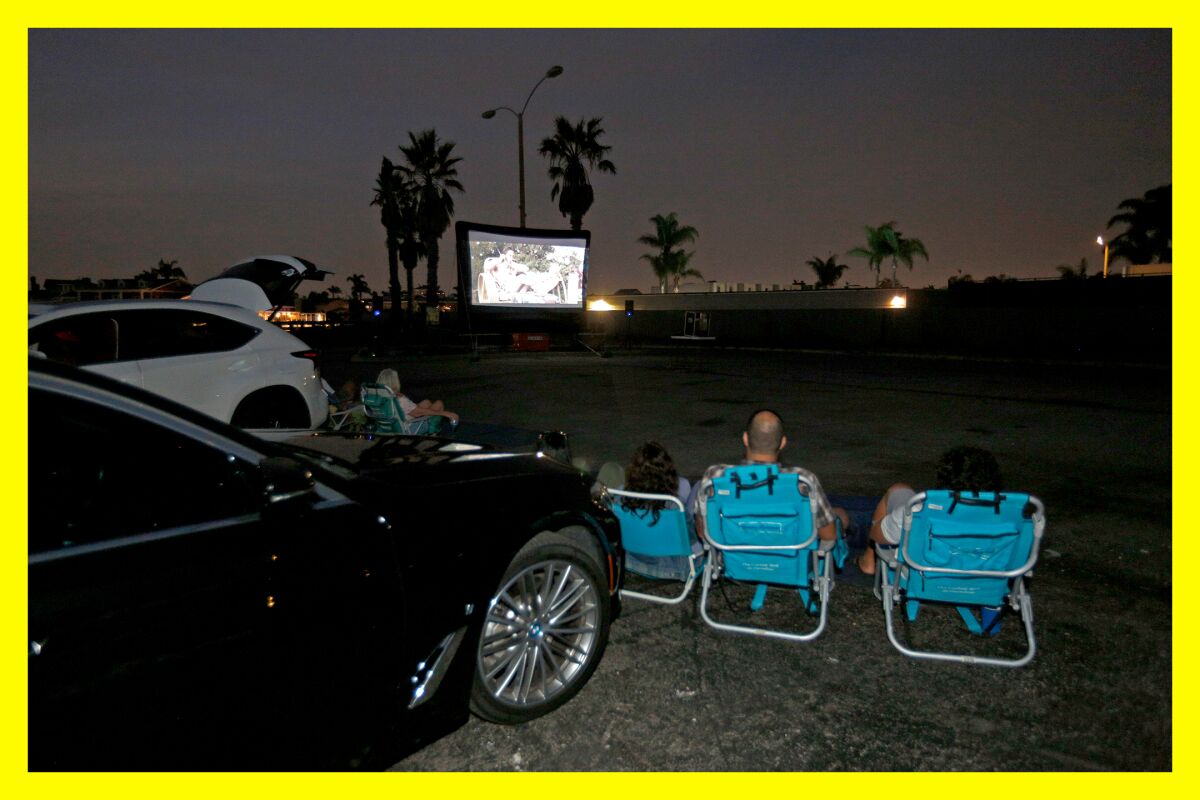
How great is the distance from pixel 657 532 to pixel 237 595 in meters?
2.54

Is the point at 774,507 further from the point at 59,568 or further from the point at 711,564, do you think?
the point at 59,568

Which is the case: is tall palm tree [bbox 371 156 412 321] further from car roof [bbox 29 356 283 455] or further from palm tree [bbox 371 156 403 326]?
car roof [bbox 29 356 283 455]

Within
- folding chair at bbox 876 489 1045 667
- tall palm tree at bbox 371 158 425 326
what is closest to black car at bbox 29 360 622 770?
folding chair at bbox 876 489 1045 667

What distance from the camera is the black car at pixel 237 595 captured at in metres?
1.78

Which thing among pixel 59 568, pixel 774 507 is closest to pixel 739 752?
pixel 774 507

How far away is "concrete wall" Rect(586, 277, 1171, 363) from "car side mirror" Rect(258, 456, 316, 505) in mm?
27079

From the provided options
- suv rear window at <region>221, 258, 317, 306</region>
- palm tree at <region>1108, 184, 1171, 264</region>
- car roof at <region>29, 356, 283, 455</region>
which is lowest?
car roof at <region>29, 356, 283, 455</region>

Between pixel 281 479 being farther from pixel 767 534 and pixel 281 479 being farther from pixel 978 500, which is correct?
pixel 978 500

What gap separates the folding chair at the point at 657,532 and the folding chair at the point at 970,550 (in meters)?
1.10

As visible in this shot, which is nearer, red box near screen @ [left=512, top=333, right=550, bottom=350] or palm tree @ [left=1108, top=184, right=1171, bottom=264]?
red box near screen @ [left=512, top=333, right=550, bottom=350]

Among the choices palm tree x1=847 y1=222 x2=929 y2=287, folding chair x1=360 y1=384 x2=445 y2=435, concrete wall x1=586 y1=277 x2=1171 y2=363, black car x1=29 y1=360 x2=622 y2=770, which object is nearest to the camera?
black car x1=29 y1=360 x2=622 y2=770

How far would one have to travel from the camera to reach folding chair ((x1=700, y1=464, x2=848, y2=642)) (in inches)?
148

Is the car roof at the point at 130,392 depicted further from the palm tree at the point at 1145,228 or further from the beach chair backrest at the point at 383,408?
the palm tree at the point at 1145,228

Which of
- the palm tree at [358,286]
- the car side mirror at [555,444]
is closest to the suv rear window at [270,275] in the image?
the car side mirror at [555,444]
